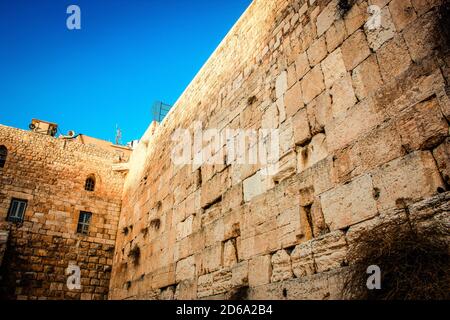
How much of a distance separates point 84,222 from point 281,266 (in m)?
8.54

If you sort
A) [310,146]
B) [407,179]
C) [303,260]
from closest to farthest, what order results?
[407,179] → [303,260] → [310,146]

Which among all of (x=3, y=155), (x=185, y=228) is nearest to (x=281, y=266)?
(x=185, y=228)

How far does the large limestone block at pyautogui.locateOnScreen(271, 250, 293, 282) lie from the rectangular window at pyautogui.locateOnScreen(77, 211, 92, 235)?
8.28 metres

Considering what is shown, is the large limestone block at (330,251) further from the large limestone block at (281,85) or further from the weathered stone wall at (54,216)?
the weathered stone wall at (54,216)

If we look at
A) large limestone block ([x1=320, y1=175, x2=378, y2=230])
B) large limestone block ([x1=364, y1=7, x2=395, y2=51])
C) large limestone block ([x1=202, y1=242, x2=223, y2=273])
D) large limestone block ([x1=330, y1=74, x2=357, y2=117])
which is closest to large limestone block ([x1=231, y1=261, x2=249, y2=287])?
large limestone block ([x1=202, y1=242, x2=223, y2=273])

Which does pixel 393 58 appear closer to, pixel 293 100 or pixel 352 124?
pixel 352 124

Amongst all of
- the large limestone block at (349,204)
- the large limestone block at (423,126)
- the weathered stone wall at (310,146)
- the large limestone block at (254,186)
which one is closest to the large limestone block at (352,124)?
the weathered stone wall at (310,146)

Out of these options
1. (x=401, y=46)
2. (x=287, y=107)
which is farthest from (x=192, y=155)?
(x=401, y=46)

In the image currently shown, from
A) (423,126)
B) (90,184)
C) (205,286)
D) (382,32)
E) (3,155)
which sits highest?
(3,155)

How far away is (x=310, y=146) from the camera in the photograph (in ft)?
11.2

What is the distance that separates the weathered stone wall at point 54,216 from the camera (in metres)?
9.00

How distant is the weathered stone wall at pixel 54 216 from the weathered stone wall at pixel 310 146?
4.47m

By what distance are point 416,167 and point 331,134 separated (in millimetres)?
928
